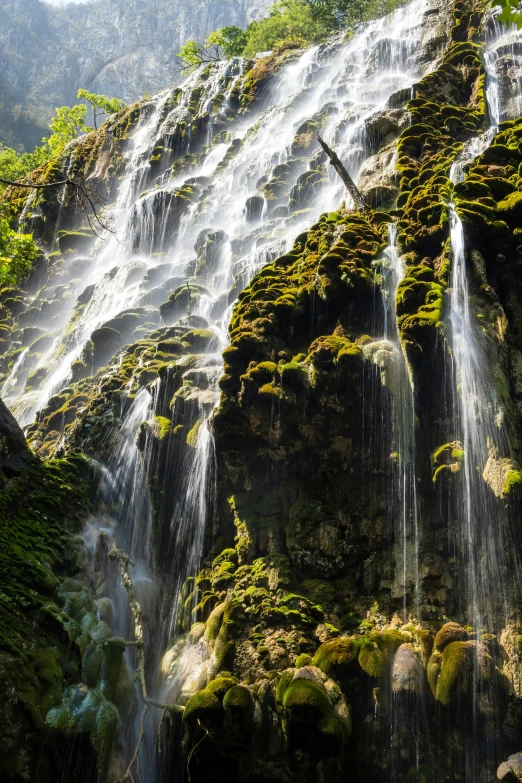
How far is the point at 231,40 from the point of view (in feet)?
138

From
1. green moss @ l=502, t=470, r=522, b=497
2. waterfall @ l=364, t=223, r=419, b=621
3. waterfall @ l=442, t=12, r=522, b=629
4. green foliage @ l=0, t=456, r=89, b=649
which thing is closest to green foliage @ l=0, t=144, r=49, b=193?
green foliage @ l=0, t=456, r=89, b=649

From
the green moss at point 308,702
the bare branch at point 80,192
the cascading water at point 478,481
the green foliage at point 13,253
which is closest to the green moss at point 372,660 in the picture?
the green moss at point 308,702

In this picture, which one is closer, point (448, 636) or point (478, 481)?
point (448, 636)

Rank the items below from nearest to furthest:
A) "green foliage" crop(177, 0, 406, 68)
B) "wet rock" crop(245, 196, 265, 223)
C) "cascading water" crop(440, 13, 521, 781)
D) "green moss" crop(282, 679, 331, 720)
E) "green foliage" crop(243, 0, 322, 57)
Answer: "green moss" crop(282, 679, 331, 720)
"cascading water" crop(440, 13, 521, 781)
"wet rock" crop(245, 196, 265, 223)
"green foliage" crop(177, 0, 406, 68)
"green foliage" crop(243, 0, 322, 57)

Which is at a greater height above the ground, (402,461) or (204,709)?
(402,461)

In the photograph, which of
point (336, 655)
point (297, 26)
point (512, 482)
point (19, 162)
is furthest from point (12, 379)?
point (297, 26)

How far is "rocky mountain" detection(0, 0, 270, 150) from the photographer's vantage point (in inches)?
3322

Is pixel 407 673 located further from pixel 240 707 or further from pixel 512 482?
pixel 512 482

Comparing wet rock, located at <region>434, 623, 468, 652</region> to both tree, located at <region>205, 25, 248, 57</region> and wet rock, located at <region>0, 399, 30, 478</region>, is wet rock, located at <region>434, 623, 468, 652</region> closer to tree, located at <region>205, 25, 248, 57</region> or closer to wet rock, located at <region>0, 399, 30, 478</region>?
wet rock, located at <region>0, 399, 30, 478</region>

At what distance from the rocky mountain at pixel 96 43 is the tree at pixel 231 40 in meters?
41.5

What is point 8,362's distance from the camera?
25094 millimetres

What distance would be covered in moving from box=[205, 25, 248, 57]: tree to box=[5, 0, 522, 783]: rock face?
30.6 m

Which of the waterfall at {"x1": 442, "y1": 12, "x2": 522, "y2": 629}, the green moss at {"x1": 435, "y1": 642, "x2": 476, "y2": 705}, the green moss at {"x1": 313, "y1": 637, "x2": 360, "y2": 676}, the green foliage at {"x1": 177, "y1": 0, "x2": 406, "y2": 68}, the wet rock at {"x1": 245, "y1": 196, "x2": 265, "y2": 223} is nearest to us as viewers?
the green moss at {"x1": 435, "y1": 642, "x2": 476, "y2": 705}

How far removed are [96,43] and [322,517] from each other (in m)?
111
